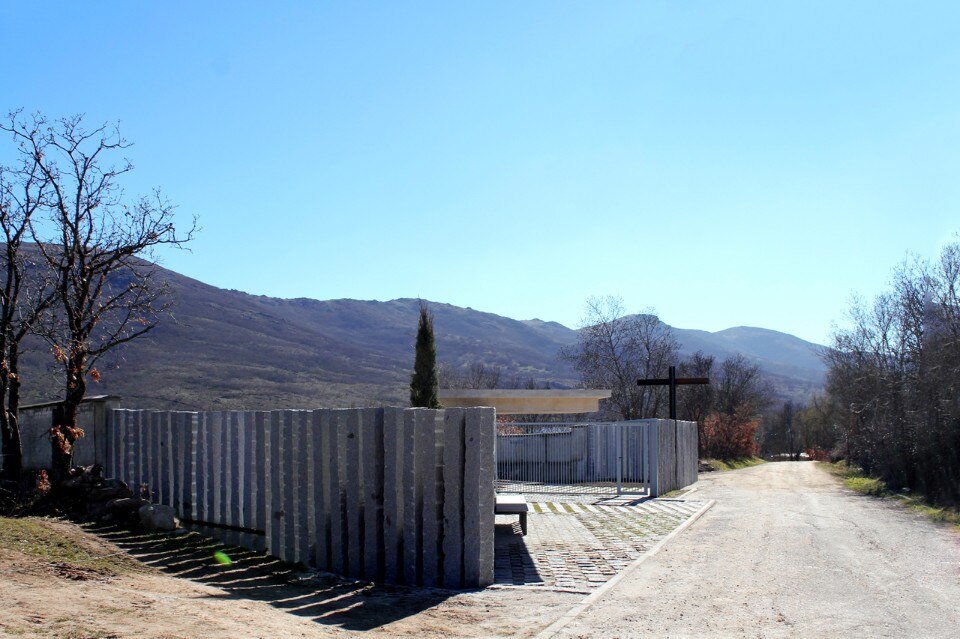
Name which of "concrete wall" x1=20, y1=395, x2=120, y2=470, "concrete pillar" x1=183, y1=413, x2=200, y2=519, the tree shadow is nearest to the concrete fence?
the tree shadow

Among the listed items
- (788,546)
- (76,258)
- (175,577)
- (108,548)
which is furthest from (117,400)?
(788,546)

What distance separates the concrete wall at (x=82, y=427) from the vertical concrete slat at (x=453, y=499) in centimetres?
754

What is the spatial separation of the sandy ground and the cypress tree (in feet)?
47.1

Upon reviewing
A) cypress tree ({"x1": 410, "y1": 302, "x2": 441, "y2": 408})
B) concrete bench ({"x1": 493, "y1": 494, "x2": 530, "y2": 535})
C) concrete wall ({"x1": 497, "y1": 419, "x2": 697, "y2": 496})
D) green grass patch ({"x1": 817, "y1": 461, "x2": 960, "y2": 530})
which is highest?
cypress tree ({"x1": 410, "y1": 302, "x2": 441, "y2": 408})

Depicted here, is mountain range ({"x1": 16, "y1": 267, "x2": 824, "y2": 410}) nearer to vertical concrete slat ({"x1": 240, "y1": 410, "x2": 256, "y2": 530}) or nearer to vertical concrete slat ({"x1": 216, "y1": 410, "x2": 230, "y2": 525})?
vertical concrete slat ({"x1": 216, "y1": 410, "x2": 230, "y2": 525})

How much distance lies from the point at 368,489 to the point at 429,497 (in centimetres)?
72

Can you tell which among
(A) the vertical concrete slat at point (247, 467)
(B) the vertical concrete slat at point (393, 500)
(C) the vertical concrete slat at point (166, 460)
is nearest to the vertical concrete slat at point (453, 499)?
(B) the vertical concrete slat at point (393, 500)

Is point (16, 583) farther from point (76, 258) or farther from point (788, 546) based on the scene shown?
point (788, 546)

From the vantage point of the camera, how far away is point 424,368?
2433 cm

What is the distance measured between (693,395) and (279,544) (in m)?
58.9

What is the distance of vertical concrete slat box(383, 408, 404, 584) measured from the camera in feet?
28.1

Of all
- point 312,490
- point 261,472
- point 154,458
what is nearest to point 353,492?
point 312,490

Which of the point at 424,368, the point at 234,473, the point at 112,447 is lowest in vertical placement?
the point at 234,473

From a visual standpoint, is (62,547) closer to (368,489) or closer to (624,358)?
(368,489)
